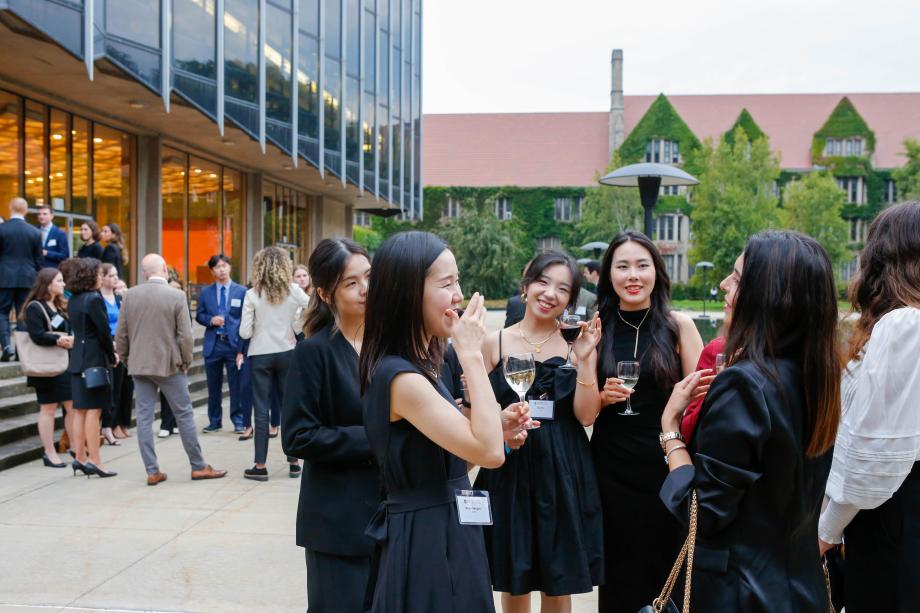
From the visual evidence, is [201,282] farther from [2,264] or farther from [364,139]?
[2,264]

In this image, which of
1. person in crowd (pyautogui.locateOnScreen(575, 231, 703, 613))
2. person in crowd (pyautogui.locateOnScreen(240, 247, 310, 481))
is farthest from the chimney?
person in crowd (pyautogui.locateOnScreen(575, 231, 703, 613))

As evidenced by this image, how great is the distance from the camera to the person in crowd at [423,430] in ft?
7.21

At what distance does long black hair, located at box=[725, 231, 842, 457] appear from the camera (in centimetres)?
228

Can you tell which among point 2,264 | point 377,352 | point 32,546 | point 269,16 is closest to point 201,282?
point 269,16

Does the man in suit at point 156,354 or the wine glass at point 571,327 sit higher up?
the wine glass at point 571,327

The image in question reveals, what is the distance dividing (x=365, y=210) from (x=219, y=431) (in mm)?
25667

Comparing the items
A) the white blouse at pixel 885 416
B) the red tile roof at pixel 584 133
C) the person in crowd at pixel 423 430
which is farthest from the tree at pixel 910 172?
the person in crowd at pixel 423 430

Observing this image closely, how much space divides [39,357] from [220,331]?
2.41 m

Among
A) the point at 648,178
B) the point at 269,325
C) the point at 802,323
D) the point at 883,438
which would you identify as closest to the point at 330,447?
the point at 802,323

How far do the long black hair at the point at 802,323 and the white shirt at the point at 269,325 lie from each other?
6576 mm

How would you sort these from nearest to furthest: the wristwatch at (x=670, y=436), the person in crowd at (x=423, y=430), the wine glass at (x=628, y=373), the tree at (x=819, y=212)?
the person in crowd at (x=423, y=430) < the wristwatch at (x=670, y=436) < the wine glass at (x=628, y=373) < the tree at (x=819, y=212)

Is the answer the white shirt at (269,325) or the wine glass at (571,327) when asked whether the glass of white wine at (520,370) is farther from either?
the white shirt at (269,325)

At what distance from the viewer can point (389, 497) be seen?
7.65 feet

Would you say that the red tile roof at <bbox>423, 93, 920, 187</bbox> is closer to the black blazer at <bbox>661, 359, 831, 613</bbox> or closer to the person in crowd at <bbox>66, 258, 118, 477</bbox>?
the person in crowd at <bbox>66, 258, 118, 477</bbox>
